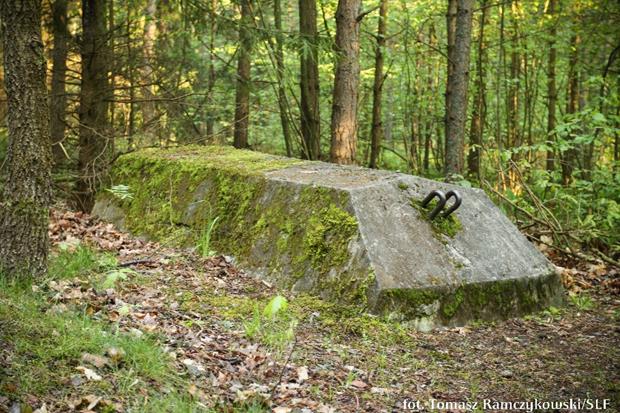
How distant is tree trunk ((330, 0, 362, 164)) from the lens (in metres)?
8.85

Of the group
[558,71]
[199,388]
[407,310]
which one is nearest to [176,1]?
[407,310]

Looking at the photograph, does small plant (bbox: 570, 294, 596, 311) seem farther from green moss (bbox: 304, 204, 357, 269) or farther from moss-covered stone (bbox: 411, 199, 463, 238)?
green moss (bbox: 304, 204, 357, 269)

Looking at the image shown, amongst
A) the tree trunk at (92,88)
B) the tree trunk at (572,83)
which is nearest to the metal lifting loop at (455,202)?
the tree trunk at (92,88)

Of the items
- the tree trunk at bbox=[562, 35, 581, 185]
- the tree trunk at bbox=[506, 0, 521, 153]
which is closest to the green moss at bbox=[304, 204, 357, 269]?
the tree trunk at bbox=[562, 35, 581, 185]

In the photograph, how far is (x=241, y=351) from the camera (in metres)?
3.83

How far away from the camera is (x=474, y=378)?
3.88 metres

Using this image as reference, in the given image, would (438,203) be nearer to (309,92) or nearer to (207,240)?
(207,240)

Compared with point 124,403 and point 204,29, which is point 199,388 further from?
point 204,29

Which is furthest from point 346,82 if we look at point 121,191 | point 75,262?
point 75,262

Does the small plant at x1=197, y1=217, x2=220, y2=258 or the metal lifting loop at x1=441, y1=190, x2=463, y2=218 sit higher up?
the metal lifting loop at x1=441, y1=190, x2=463, y2=218

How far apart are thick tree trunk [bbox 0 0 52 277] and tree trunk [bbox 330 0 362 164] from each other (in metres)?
5.10

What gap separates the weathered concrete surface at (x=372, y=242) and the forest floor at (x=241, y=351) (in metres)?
0.19

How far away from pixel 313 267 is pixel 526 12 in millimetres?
11137

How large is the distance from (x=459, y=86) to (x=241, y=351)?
6857mm
